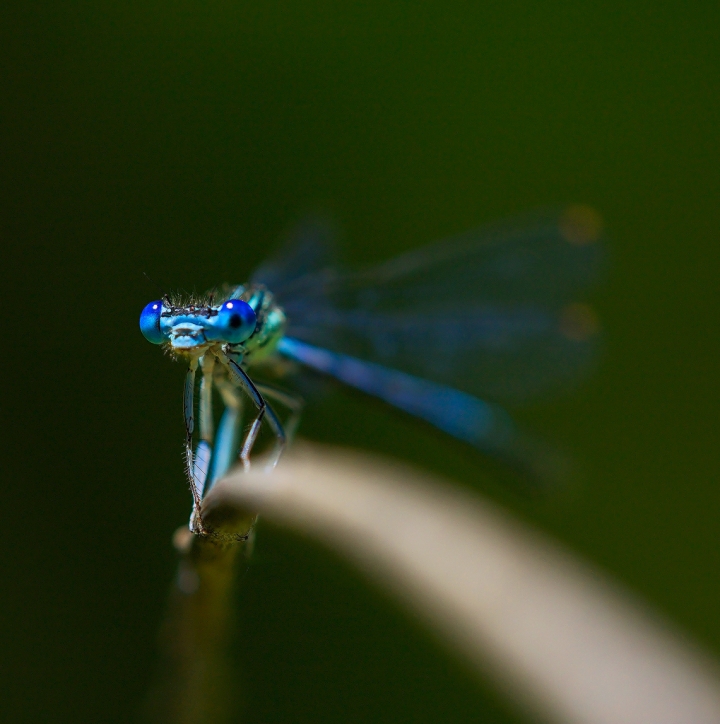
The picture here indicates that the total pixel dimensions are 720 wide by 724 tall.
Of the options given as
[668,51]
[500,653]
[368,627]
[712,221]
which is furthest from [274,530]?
[668,51]

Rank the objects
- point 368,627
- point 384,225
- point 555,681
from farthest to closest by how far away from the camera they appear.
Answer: point 384,225, point 368,627, point 555,681

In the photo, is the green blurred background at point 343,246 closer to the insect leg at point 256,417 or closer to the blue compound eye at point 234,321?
the insect leg at point 256,417

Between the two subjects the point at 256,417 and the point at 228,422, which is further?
the point at 228,422

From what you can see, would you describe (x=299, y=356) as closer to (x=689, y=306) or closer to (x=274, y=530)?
(x=274, y=530)

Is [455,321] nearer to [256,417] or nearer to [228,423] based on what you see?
[228,423]

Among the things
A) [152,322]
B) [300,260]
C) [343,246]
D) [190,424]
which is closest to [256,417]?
[190,424]

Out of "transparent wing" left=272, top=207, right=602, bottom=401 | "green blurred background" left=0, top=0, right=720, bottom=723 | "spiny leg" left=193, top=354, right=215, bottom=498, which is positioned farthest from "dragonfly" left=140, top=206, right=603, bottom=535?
Answer: "spiny leg" left=193, top=354, right=215, bottom=498

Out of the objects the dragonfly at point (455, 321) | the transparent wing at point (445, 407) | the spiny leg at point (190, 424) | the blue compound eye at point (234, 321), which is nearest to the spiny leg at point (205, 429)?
the spiny leg at point (190, 424)
